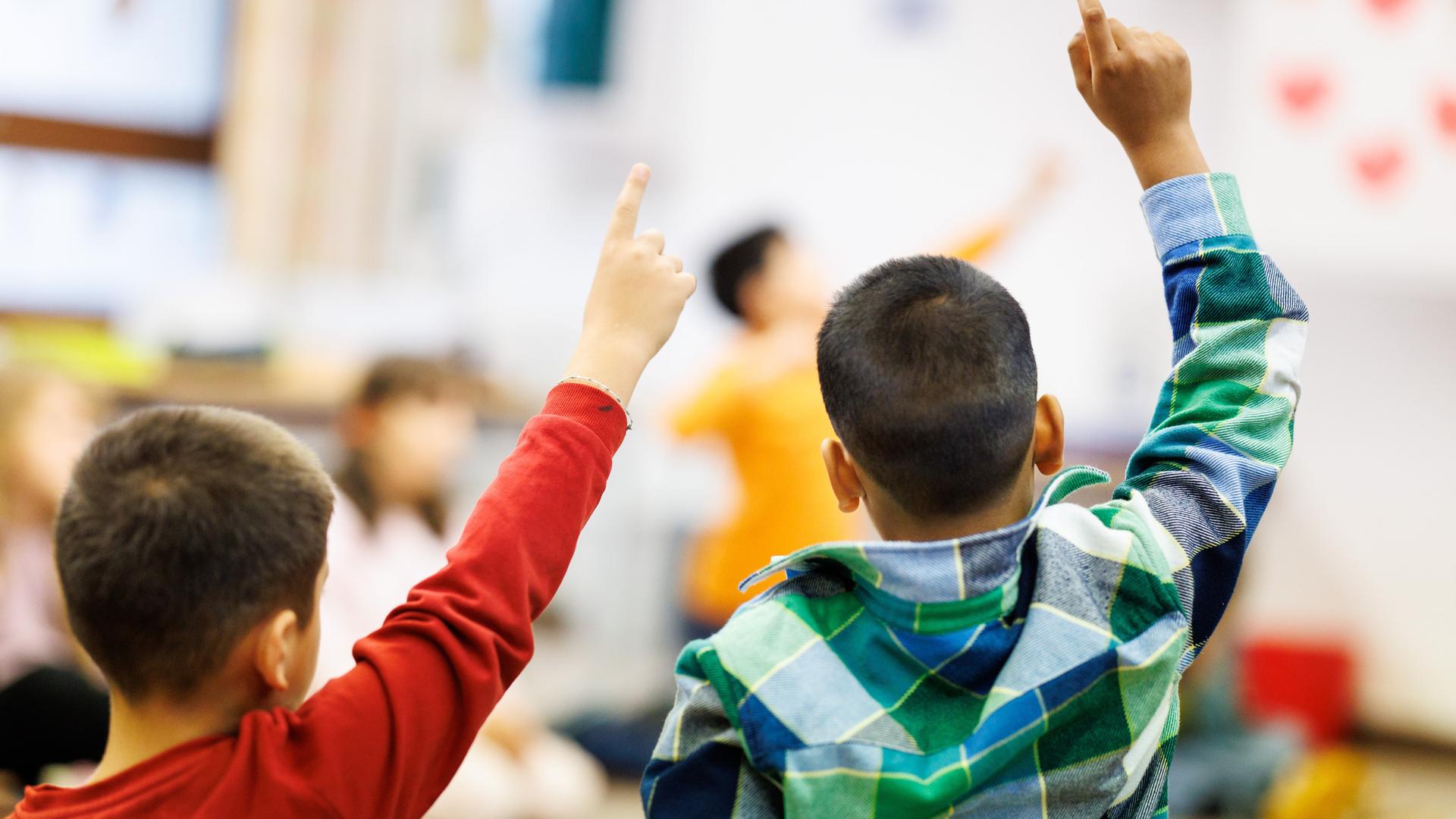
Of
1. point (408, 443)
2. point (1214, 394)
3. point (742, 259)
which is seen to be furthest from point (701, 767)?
point (742, 259)

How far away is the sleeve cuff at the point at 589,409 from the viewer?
2.62ft

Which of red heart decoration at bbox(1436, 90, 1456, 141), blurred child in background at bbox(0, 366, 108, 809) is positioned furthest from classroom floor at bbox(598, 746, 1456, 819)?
red heart decoration at bbox(1436, 90, 1456, 141)

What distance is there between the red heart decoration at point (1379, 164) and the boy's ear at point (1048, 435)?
2760mm

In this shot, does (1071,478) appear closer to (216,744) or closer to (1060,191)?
(216,744)

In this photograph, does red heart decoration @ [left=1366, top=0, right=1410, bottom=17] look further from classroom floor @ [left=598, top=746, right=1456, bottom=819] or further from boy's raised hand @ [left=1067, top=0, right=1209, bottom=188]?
boy's raised hand @ [left=1067, top=0, right=1209, bottom=188]

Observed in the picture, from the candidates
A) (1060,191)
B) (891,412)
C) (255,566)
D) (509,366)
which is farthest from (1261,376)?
(509,366)

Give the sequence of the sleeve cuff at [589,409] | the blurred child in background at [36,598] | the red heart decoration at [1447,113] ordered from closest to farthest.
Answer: the sleeve cuff at [589,409] < the blurred child in background at [36,598] < the red heart decoration at [1447,113]

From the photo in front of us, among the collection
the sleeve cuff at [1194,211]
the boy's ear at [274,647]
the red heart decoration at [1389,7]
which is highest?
the red heart decoration at [1389,7]

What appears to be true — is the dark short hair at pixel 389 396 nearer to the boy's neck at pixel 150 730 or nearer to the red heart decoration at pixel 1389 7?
the boy's neck at pixel 150 730

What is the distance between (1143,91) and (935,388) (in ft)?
0.88

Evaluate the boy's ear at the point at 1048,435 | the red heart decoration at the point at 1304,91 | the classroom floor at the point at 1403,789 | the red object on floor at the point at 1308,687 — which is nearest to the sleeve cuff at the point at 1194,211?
the boy's ear at the point at 1048,435

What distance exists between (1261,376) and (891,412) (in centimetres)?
24

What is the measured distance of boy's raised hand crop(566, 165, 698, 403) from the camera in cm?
81

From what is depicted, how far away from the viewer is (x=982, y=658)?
0.70 meters
